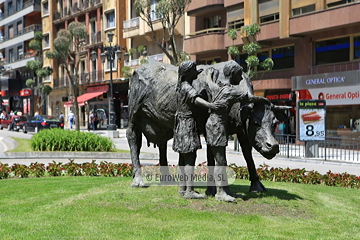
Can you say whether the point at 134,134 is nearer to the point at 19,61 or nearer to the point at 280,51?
the point at 280,51

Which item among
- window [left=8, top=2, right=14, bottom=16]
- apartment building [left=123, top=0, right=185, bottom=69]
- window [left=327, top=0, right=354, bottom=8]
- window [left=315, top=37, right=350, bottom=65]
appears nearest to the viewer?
window [left=327, top=0, right=354, bottom=8]

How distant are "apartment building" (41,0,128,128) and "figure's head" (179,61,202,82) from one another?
35.9 meters

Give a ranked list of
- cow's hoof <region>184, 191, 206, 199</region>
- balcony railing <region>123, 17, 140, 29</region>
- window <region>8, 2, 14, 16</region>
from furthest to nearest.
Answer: window <region>8, 2, 14, 16</region> < balcony railing <region>123, 17, 140, 29</region> < cow's hoof <region>184, 191, 206, 199</region>

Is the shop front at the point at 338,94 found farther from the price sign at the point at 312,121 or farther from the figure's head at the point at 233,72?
the figure's head at the point at 233,72

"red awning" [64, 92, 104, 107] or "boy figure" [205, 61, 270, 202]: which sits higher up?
"red awning" [64, 92, 104, 107]

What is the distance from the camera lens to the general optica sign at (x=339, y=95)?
1007 inches

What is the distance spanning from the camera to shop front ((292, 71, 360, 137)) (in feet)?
→ 83.8

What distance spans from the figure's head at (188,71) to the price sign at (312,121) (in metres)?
14.2

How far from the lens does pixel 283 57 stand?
30344mm

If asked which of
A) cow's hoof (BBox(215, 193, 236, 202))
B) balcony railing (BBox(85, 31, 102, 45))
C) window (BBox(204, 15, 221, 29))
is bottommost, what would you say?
Answer: cow's hoof (BBox(215, 193, 236, 202))

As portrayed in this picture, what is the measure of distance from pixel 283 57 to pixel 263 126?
24449 millimetres

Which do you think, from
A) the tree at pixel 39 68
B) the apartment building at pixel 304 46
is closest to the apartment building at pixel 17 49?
the tree at pixel 39 68

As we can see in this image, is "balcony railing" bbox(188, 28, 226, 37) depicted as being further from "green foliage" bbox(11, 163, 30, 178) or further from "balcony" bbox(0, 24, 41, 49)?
"balcony" bbox(0, 24, 41, 49)

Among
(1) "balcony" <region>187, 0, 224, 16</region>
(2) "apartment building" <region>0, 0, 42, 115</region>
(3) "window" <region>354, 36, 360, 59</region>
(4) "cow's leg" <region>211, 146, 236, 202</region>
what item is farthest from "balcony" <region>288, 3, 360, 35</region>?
(2) "apartment building" <region>0, 0, 42, 115</region>
